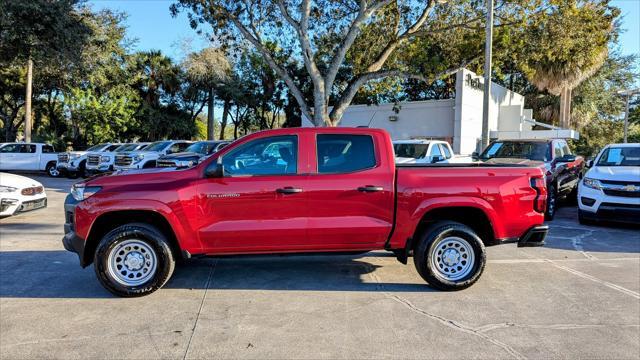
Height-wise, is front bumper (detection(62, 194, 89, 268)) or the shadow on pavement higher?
front bumper (detection(62, 194, 89, 268))

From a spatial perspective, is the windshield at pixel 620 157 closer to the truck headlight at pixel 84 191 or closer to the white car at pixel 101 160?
the truck headlight at pixel 84 191

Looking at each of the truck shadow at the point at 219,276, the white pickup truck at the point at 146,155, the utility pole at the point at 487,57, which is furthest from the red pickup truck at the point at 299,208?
the white pickup truck at the point at 146,155

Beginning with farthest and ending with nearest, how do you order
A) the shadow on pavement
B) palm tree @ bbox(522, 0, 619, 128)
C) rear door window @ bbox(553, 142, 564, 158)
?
1. palm tree @ bbox(522, 0, 619, 128)
2. rear door window @ bbox(553, 142, 564, 158)
3. the shadow on pavement

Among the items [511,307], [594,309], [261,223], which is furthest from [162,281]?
[594,309]

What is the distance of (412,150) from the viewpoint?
1334cm

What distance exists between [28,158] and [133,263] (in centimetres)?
2003

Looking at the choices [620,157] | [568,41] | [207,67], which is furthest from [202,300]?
[207,67]

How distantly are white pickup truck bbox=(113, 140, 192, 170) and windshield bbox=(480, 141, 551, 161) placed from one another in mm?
12439

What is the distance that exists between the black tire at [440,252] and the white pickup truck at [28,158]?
21.1 m

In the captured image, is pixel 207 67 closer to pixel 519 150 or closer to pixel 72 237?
pixel 519 150

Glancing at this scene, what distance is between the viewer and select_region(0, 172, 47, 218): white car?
902 centimetres

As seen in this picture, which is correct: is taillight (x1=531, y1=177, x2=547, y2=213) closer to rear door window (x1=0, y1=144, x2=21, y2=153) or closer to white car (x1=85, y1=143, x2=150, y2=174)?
white car (x1=85, y1=143, x2=150, y2=174)

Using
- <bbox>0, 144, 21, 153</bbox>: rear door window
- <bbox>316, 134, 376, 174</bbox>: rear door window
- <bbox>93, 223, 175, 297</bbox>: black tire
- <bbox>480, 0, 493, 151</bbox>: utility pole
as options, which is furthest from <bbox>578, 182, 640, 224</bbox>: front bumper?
<bbox>0, 144, 21, 153</bbox>: rear door window

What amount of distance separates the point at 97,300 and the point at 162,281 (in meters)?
0.70
